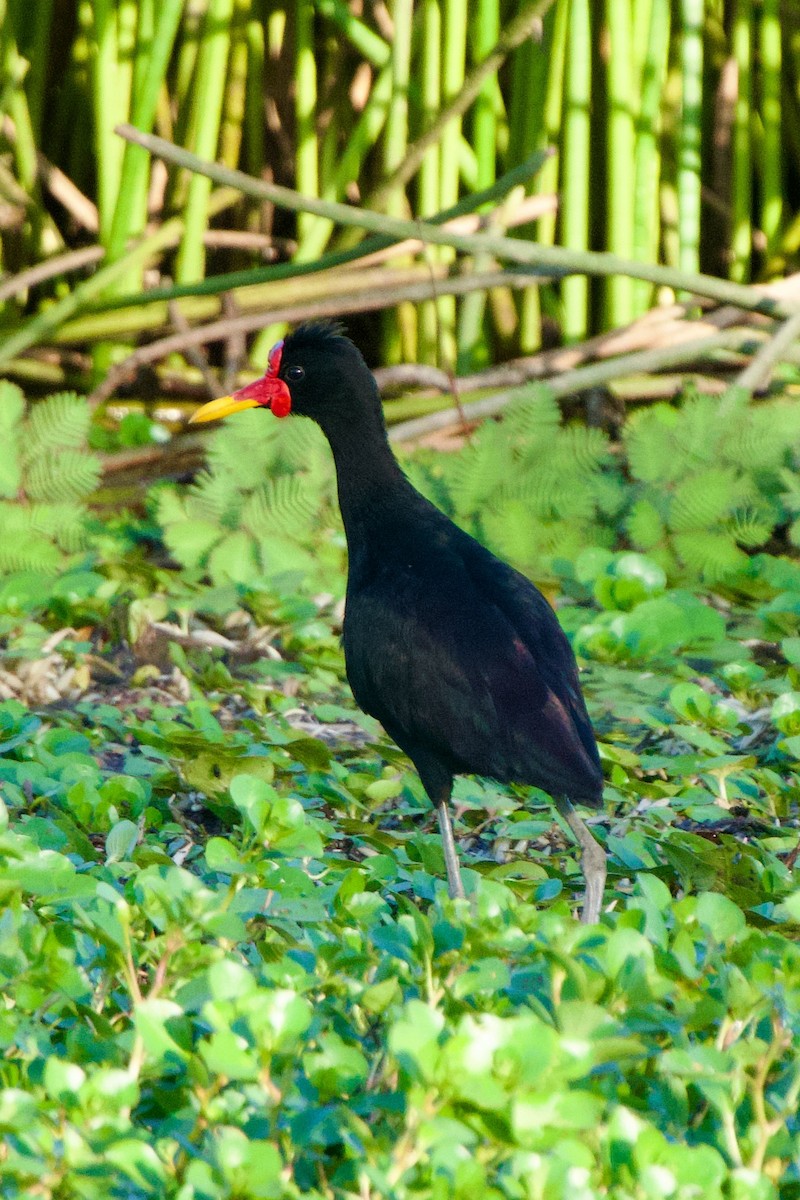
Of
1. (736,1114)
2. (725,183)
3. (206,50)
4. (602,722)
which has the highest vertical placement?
(206,50)

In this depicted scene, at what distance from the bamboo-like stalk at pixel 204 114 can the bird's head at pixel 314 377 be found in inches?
72.0

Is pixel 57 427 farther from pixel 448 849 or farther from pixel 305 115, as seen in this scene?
pixel 448 849

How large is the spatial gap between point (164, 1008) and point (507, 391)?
323cm

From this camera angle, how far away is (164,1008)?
175 cm

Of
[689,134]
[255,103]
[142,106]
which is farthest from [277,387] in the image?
[255,103]

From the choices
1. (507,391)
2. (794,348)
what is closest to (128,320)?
(507,391)

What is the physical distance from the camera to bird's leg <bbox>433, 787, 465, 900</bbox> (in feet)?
8.33

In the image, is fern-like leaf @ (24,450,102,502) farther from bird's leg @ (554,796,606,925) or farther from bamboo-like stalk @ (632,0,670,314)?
bird's leg @ (554,796,606,925)

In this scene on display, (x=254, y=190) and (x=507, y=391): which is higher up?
(x=254, y=190)

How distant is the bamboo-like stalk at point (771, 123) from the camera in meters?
5.14

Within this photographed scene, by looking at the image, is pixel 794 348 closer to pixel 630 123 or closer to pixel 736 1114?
pixel 630 123

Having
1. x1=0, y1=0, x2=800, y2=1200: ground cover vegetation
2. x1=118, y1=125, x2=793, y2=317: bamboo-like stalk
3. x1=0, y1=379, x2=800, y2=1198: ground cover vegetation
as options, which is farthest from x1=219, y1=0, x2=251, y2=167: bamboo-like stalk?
x1=0, y1=379, x2=800, y2=1198: ground cover vegetation

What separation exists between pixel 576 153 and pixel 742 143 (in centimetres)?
64

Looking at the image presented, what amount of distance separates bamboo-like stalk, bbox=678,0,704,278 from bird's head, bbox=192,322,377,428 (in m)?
2.03
